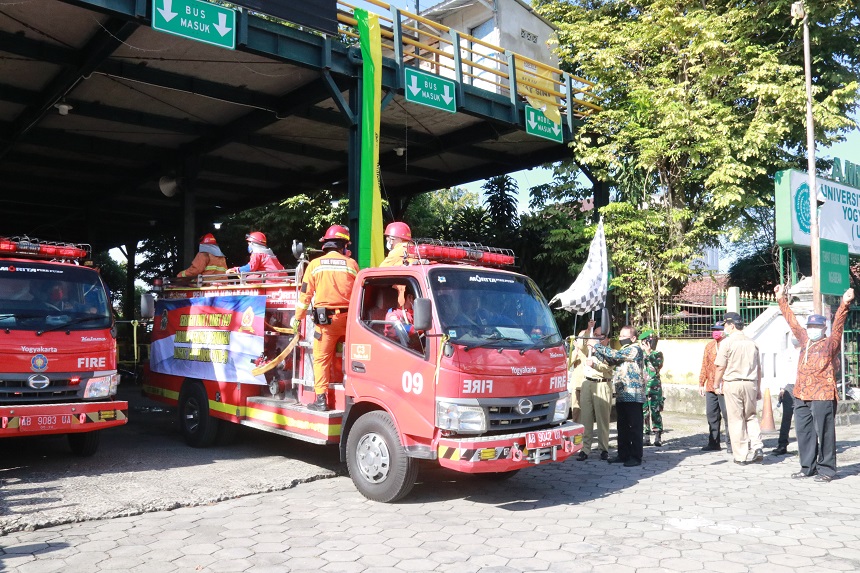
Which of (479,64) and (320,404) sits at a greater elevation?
(479,64)

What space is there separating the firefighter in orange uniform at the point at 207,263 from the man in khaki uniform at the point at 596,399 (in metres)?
5.23

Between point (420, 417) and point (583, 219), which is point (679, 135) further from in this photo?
point (420, 417)

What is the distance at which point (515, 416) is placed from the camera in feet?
21.1

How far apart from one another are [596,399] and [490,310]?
298 cm

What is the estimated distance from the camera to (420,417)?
6.28 meters

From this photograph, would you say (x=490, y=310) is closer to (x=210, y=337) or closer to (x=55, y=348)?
(x=210, y=337)

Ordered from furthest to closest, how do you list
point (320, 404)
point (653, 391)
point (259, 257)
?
point (653, 391), point (259, 257), point (320, 404)

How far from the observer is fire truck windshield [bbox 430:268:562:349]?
6453 mm

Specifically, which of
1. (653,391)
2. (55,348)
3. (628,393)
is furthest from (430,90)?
(55,348)

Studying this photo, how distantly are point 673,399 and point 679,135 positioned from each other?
18.7ft

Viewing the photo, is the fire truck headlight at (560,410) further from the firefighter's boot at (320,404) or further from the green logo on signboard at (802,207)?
the green logo on signboard at (802,207)

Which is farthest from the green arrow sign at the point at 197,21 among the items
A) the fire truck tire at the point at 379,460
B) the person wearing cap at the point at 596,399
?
the person wearing cap at the point at 596,399

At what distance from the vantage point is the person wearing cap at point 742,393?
8.83m

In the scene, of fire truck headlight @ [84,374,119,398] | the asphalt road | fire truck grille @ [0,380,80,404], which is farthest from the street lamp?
fire truck grille @ [0,380,80,404]
